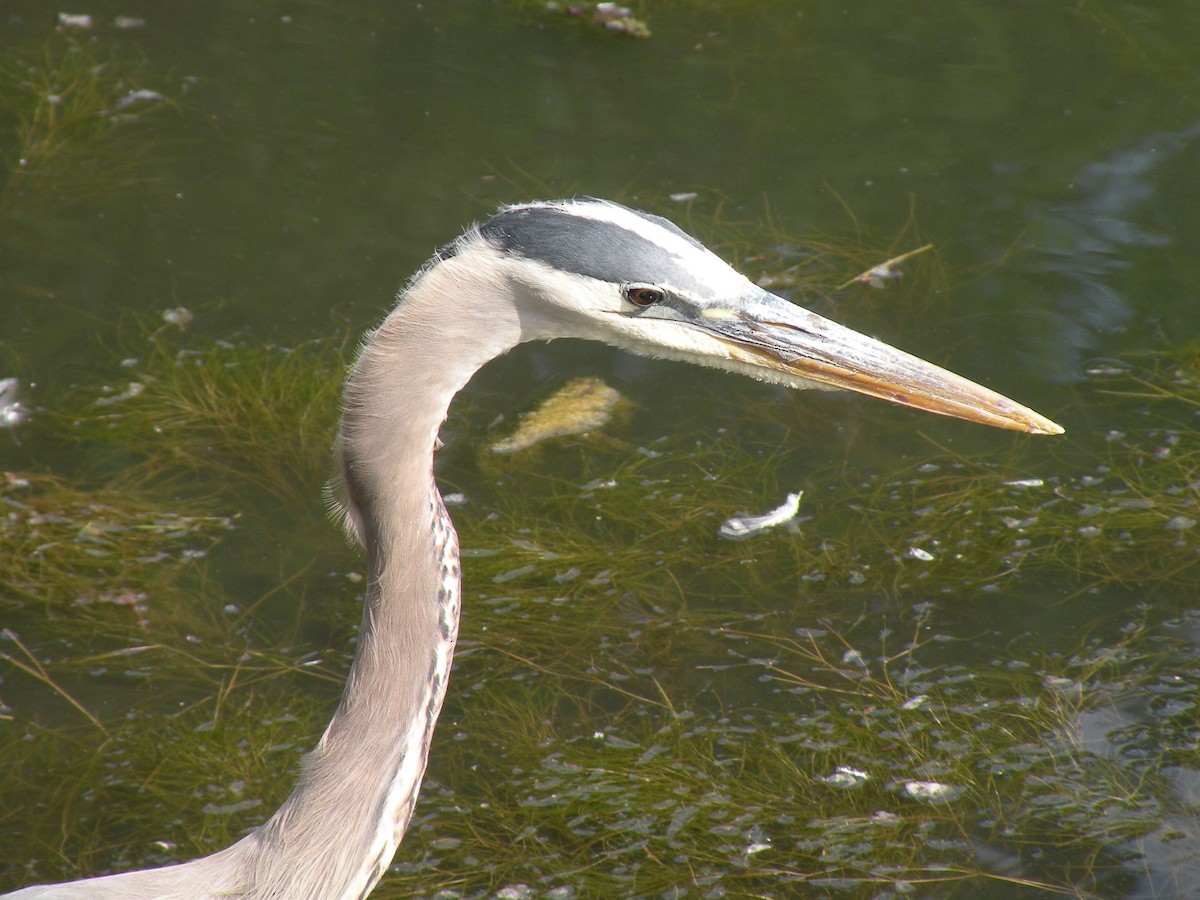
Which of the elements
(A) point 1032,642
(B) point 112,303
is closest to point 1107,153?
(A) point 1032,642

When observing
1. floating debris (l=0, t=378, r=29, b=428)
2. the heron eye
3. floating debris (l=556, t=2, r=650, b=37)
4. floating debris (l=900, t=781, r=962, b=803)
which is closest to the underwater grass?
floating debris (l=900, t=781, r=962, b=803)

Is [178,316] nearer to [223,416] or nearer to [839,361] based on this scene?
[223,416]

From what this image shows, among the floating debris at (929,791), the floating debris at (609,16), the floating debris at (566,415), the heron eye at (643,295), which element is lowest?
the floating debris at (929,791)

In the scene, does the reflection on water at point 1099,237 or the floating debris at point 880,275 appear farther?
the floating debris at point 880,275

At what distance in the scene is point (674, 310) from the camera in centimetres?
192

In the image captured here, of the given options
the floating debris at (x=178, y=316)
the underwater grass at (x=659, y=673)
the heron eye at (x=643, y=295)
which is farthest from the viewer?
the floating debris at (x=178, y=316)

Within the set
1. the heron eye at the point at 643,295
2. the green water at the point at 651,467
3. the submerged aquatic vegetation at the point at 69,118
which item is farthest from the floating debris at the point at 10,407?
the heron eye at the point at 643,295

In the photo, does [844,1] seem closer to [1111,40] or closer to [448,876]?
[1111,40]

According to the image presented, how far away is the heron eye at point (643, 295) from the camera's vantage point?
6.07 feet

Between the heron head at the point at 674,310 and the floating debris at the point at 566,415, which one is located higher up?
the heron head at the point at 674,310

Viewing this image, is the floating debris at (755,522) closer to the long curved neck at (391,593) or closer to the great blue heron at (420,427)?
the great blue heron at (420,427)

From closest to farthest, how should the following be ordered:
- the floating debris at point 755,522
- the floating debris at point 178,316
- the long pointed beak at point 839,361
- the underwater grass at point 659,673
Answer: the long pointed beak at point 839,361, the underwater grass at point 659,673, the floating debris at point 755,522, the floating debris at point 178,316

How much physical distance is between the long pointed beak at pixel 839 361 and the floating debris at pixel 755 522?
4.57ft

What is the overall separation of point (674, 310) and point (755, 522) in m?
1.60
